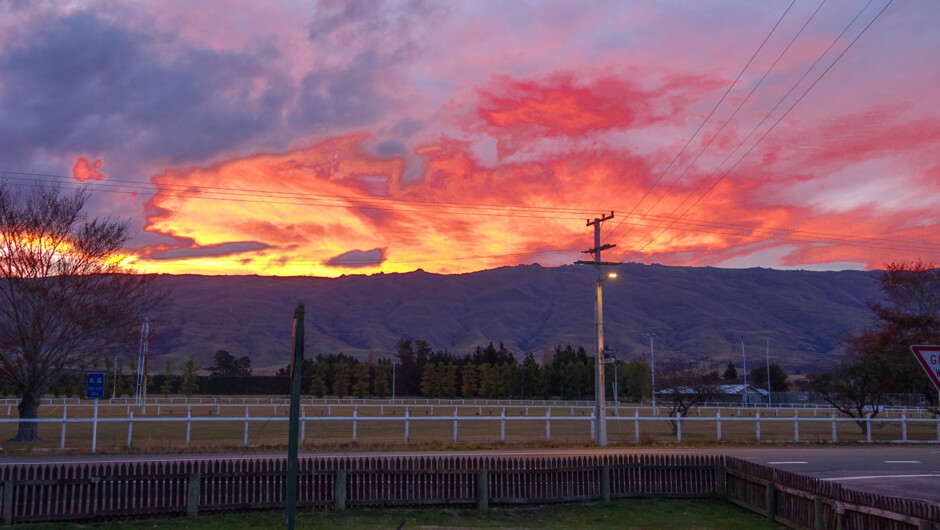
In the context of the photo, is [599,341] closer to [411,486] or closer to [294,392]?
[411,486]

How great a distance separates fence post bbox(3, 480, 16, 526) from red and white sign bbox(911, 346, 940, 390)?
47.7 ft

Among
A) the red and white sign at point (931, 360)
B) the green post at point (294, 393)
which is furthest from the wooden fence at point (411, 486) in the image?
the green post at point (294, 393)

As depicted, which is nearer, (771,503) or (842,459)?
(771,503)

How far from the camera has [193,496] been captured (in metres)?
14.2

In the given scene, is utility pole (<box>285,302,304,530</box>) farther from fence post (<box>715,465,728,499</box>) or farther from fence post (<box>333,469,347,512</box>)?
fence post (<box>715,465,728,499</box>)

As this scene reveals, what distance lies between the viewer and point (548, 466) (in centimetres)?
1642

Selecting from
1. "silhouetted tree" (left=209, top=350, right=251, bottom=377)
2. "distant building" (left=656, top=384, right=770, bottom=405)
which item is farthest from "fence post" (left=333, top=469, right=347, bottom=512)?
"silhouetted tree" (left=209, top=350, right=251, bottom=377)

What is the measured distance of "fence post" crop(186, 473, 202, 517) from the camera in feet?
46.3

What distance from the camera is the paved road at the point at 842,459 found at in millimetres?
18906

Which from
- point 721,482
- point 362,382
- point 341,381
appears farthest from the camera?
point 362,382

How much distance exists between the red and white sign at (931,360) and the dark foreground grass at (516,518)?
22.0 ft

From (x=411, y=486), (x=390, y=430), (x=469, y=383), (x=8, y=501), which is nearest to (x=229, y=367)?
(x=469, y=383)

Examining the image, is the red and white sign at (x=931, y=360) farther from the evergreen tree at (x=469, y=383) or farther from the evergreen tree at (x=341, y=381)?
the evergreen tree at (x=341, y=381)

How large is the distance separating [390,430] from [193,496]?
106 ft
